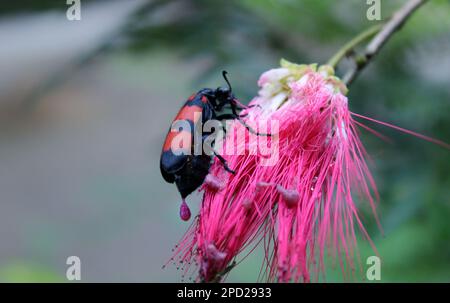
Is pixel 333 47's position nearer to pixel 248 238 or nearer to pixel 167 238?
pixel 248 238

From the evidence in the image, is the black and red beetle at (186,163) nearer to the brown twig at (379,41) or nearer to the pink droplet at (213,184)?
the pink droplet at (213,184)

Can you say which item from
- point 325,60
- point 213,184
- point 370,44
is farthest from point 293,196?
point 325,60

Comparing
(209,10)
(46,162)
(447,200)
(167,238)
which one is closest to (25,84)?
(46,162)

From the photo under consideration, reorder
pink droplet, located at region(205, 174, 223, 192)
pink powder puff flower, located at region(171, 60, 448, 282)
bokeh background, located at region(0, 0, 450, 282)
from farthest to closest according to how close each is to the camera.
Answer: bokeh background, located at region(0, 0, 450, 282) < pink droplet, located at region(205, 174, 223, 192) < pink powder puff flower, located at region(171, 60, 448, 282)

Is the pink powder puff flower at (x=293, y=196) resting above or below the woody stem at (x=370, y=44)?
below

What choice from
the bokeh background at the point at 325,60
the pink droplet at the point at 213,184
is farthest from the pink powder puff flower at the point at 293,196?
the bokeh background at the point at 325,60

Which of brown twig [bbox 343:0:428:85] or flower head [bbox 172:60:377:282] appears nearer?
flower head [bbox 172:60:377:282]

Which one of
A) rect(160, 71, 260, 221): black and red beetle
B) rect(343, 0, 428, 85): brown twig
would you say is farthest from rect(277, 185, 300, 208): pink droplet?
rect(343, 0, 428, 85): brown twig

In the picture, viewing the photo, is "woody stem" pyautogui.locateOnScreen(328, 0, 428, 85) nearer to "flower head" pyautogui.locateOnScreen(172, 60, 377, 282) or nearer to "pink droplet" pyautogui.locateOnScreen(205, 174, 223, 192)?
"flower head" pyautogui.locateOnScreen(172, 60, 377, 282)
